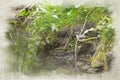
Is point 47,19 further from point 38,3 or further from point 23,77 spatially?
point 23,77

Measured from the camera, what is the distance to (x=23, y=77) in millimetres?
1085

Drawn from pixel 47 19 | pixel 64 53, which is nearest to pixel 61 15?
pixel 47 19

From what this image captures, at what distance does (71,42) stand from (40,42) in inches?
5.7

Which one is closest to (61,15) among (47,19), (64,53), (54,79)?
(47,19)

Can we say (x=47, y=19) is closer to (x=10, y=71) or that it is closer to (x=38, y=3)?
(x=38, y=3)

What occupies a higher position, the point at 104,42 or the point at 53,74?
the point at 104,42

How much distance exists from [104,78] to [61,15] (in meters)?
0.36

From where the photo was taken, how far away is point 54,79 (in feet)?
3.56

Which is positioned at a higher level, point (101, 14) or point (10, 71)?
point (101, 14)

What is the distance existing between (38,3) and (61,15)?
0.12 m

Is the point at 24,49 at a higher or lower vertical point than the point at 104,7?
lower

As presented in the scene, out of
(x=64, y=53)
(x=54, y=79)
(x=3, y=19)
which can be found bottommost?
(x=54, y=79)

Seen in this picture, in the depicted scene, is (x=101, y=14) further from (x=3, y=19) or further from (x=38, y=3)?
(x=3, y=19)

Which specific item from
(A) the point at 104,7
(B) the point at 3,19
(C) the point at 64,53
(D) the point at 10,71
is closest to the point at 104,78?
(C) the point at 64,53
